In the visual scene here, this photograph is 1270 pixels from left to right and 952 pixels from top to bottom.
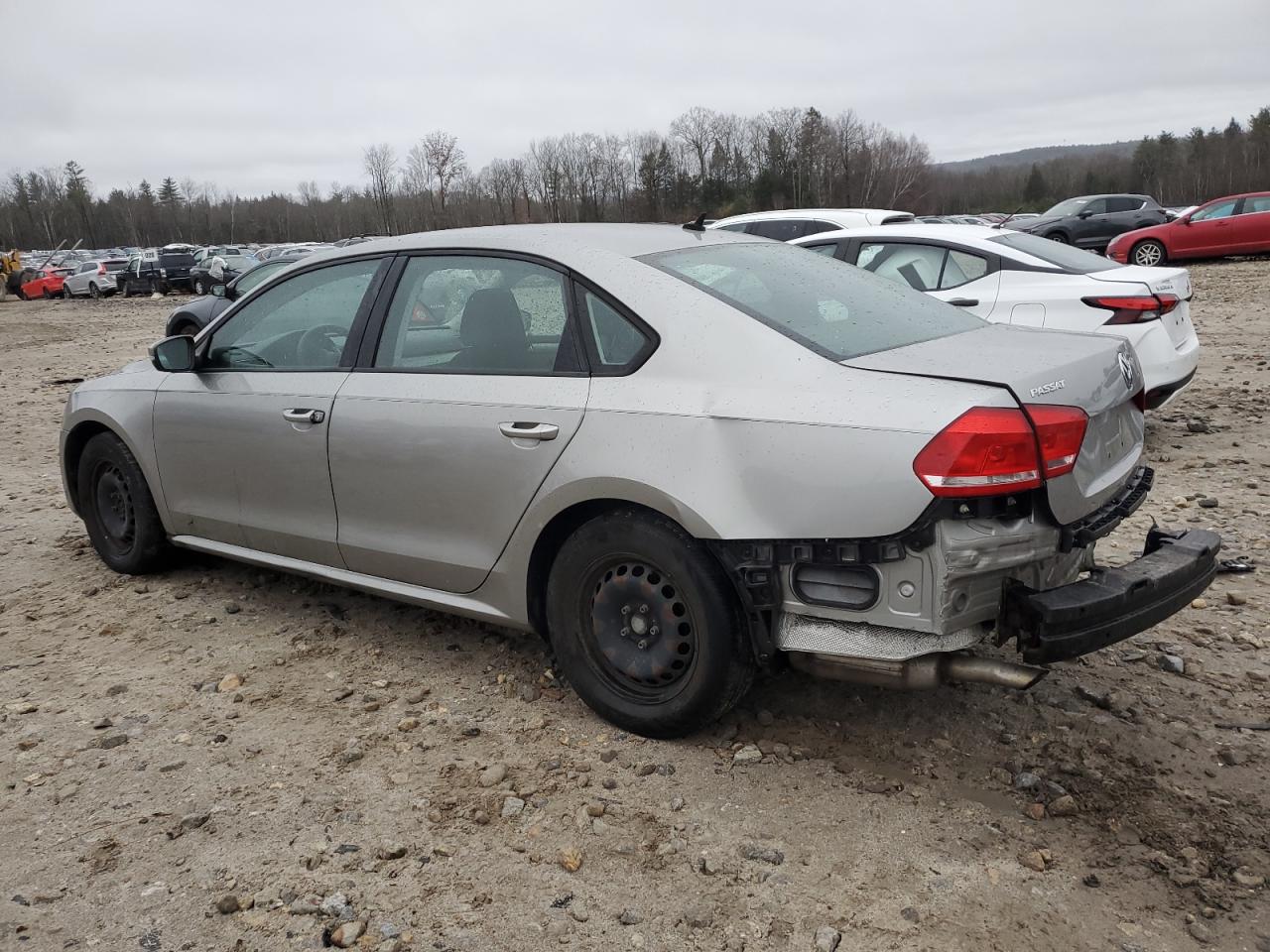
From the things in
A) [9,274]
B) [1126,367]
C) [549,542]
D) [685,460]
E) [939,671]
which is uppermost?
[9,274]

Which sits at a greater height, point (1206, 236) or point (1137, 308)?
point (1206, 236)

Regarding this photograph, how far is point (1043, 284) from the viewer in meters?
6.89

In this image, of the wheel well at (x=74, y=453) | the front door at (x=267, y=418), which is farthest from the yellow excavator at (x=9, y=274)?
the front door at (x=267, y=418)

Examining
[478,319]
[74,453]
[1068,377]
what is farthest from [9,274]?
[1068,377]

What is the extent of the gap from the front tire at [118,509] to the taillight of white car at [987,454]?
3825 mm

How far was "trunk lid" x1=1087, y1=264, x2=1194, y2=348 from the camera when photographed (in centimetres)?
656

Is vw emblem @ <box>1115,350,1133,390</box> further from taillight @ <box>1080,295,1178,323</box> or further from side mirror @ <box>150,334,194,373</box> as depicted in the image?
side mirror @ <box>150,334,194,373</box>

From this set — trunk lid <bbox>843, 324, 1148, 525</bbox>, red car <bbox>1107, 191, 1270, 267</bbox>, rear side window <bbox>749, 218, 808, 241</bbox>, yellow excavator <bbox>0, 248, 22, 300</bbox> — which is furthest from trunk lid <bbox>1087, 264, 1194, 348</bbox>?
yellow excavator <bbox>0, 248, 22, 300</bbox>

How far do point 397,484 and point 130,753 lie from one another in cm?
124

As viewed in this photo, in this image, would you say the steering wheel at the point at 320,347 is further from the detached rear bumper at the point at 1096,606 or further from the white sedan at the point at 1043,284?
the white sedan at the point at 1043,284

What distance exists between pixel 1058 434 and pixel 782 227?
995 centimetres

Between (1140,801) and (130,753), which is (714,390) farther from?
(130,753)

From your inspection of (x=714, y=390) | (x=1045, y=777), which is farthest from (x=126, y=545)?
(x=1045, y=777)

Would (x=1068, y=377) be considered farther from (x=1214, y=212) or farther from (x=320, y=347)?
(x=1214, y=212)
